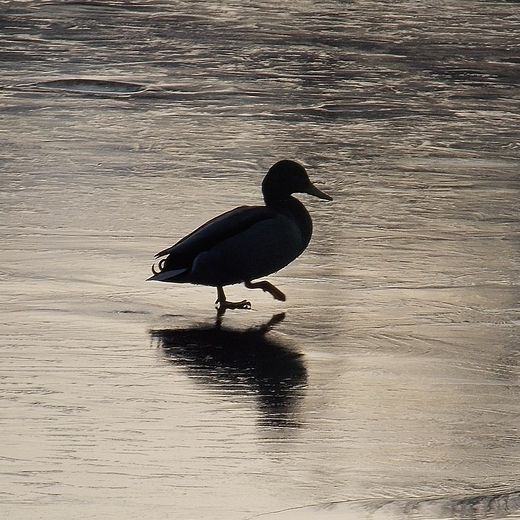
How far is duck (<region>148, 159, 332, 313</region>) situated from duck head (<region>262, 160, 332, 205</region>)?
0.26 m

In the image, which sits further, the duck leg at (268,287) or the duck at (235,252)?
the duck leg at (268,287)

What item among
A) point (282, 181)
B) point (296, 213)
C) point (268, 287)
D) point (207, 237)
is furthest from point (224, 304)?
point (282, 181)

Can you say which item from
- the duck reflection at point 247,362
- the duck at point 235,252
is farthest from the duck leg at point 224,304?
the duck reflection at point 247,362

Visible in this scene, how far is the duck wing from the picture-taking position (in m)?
7.01

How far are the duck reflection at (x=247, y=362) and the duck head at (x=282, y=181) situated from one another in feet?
2.49

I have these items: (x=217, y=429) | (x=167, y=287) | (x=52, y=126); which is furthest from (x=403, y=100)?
(x=217, y=429)

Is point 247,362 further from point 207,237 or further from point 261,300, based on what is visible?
Result: point 261,300

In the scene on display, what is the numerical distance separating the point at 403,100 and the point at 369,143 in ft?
6.22

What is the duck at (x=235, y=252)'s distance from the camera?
701 centimetres

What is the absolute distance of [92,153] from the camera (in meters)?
10.8

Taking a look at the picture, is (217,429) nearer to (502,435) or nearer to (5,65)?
(502,435)

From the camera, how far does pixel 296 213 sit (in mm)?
7391

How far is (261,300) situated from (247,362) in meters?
1.07

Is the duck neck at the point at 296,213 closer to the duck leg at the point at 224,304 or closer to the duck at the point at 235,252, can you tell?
the duck at the point at 235,252
